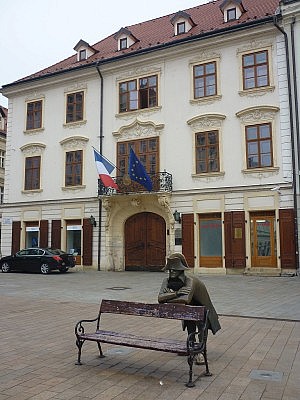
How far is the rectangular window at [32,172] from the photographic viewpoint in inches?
1000

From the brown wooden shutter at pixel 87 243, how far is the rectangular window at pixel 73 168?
2.44 metres

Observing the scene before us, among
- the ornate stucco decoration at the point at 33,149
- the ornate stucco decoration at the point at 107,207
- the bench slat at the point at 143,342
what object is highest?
the ornate stucco decoration at the point at 33,149

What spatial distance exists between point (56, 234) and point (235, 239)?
1039 centimetres

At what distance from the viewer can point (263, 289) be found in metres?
13.8

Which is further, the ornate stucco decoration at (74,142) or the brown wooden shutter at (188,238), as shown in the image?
the ornate stucco decoration at (74,142)

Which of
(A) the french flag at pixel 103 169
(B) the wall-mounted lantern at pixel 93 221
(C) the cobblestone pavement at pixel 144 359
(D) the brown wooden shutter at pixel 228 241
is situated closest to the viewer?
(C) the cobblestone pavement at pixel 144 359

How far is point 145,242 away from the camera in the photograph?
22.4 metres

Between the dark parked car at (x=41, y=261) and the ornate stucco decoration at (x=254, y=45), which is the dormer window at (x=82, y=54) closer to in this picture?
the ornate stucco decoration at (x=254, y=45)

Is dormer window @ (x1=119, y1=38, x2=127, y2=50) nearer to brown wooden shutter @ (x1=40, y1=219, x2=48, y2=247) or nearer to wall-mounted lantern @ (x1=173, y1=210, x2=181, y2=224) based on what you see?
wall-mounted lantern @ (x1=173, y1=210, x2=181, y2=224)

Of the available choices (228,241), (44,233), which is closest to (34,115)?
(44,233)

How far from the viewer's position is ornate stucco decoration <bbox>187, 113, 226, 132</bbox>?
2044 cm

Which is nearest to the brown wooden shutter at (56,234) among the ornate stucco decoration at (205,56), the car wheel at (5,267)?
the car wheel at (5,267)

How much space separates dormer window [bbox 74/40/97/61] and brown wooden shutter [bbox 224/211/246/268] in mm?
13660

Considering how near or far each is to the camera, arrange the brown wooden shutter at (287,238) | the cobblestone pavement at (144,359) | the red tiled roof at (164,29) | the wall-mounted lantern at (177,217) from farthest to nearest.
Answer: the red tiled roof at (164,29), the wall-mounted lantern at (177,217), the brown wooden shutter at (287,238), the cobblestone pavement at (144,359)
